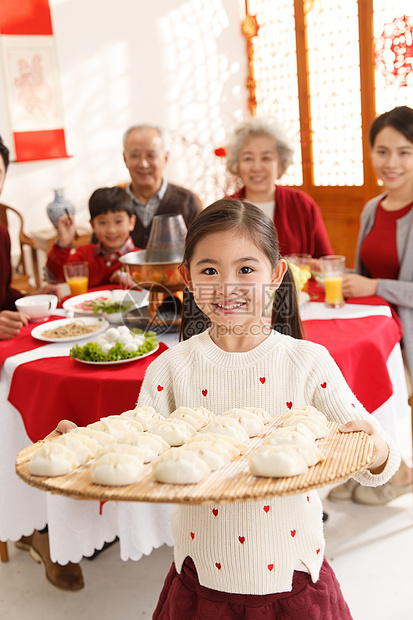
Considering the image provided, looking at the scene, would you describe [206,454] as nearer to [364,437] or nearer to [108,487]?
[108,487]

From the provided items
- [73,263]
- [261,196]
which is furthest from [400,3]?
[73,263]

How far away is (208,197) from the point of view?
6582 mm

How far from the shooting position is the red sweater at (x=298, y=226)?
313cm

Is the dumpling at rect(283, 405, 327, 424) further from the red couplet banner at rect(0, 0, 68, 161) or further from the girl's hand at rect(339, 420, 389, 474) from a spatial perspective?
the red couplet banner at rect(0, 0, 68, 161)

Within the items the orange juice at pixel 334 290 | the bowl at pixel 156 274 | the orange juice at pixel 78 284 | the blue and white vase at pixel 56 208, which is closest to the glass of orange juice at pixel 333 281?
the orange juice at pixel 334 290

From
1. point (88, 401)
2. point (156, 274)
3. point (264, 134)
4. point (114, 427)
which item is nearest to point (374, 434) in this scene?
point (114, 427)

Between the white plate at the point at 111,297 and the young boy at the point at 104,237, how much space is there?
1.00 feet

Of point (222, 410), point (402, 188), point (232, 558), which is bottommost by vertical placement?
point (232, 558)

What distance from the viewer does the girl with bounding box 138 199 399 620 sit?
1.24 meters

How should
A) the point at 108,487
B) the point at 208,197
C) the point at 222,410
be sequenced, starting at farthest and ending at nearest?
1. the point at 208,197
2. the point at 222,410
3. the point at 108,487

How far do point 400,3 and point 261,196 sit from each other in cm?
307

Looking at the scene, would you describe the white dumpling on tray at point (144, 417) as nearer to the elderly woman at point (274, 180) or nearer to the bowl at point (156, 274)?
the bowl at point (156, 274)

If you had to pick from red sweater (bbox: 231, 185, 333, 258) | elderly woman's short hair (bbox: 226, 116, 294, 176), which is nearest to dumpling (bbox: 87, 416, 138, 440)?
red sweater (bbox: 231, 185, 333, 258)

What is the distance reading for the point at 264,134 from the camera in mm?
3105
